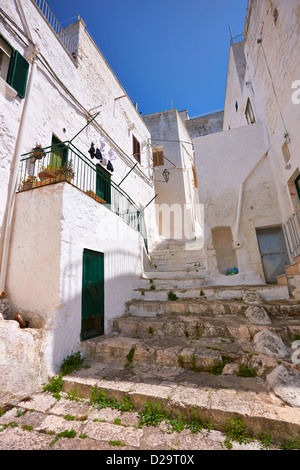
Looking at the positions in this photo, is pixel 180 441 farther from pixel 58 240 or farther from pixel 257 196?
pixel 257 196

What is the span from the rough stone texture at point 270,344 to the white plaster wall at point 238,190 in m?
3.80

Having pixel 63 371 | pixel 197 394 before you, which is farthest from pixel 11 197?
pixel 197 394

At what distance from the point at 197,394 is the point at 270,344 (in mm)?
1680

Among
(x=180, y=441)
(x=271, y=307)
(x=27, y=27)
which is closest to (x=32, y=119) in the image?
(x=27, y=27)

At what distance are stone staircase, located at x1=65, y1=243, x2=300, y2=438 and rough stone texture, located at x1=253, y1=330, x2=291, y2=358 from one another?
0.05ft

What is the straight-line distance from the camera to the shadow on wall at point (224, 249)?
28.1ft

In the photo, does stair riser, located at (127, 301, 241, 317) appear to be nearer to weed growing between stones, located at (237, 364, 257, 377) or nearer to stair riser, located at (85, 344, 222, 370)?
stair riser, located at (85, 344, 222, 370)

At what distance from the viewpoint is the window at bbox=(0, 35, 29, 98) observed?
5297 mm

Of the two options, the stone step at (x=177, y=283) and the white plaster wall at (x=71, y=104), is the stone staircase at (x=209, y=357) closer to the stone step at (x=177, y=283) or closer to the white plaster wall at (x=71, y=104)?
the stone step at (x=177, y=283)

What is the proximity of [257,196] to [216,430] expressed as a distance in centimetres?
769

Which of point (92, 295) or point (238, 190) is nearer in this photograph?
point (92, 295)

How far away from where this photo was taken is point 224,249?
8758 mm

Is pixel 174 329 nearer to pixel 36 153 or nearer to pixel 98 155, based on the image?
pixel 36 153

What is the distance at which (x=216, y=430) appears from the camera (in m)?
2.41
